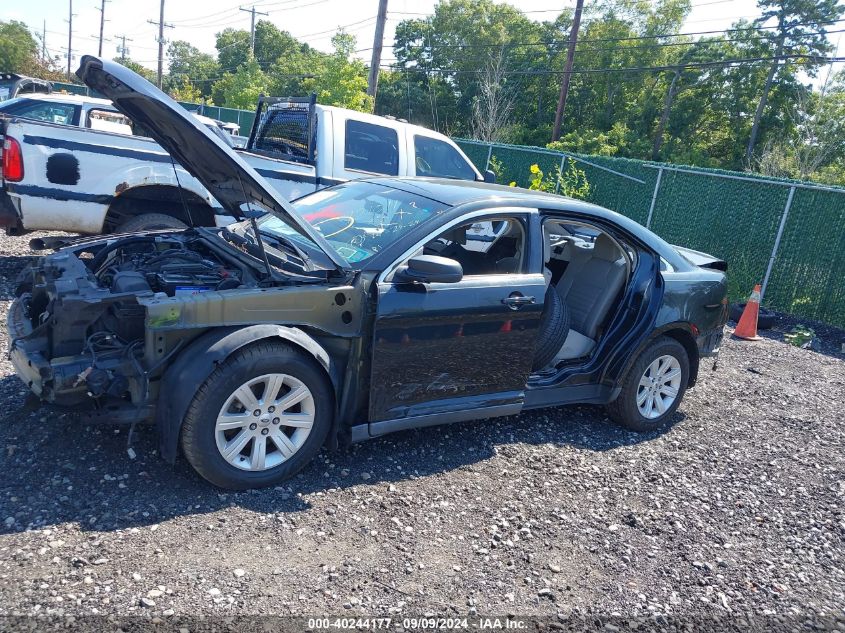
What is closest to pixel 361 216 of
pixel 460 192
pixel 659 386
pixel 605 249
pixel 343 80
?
pixel 460 192

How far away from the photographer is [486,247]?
5254 millimetres

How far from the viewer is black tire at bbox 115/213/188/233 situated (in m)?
6.92

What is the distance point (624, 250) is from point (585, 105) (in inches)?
1714

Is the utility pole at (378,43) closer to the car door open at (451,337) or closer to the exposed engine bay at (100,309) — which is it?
the car door open at (451,337)

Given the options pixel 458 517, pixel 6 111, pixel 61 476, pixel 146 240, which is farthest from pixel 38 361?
pixel 6 111

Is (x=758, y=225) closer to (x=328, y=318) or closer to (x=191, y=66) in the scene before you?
(x=328, y=318)

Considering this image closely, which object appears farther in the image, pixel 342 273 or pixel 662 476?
pixel 662 476

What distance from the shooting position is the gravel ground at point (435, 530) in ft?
9.62

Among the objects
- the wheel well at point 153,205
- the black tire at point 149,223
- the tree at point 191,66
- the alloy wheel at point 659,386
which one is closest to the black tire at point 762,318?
the alloy wheel at point 659,386

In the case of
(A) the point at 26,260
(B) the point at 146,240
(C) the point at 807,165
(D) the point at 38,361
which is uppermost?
(C) the point at 807,165

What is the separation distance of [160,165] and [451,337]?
4530 millimetres

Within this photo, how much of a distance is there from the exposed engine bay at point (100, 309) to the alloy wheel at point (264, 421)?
0.45 m

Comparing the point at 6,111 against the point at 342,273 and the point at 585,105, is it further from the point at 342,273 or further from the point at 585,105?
the point at 585,105

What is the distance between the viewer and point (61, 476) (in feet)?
11.6
